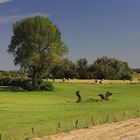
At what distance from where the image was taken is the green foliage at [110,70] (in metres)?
142

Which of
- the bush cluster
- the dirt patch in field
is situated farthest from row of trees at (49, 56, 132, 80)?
the dirt patch in field

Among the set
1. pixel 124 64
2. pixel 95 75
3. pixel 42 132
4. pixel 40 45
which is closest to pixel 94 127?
pixel 42 132

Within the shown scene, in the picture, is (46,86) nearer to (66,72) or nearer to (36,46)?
(36,46)

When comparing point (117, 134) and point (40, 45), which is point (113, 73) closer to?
point (40, 45)

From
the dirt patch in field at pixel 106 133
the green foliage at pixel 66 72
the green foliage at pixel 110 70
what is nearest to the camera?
the dirt patch in field at pixel 106 133

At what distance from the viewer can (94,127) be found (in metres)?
32.6

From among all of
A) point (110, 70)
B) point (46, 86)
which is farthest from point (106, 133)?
point (110, 70)

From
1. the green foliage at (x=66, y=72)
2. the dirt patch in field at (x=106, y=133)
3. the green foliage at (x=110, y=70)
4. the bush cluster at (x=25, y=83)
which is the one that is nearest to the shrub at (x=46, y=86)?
the bush cluster at (x=25, y=83)

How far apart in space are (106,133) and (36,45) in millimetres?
64432

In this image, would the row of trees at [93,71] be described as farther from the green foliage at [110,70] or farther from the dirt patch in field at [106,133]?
the dirt patch in field at [106,133]

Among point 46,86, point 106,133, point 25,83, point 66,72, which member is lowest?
point 106,133

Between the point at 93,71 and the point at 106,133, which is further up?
the point at 93,71

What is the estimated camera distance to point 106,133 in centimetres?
2983

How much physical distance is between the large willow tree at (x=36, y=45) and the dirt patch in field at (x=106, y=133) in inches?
2340
